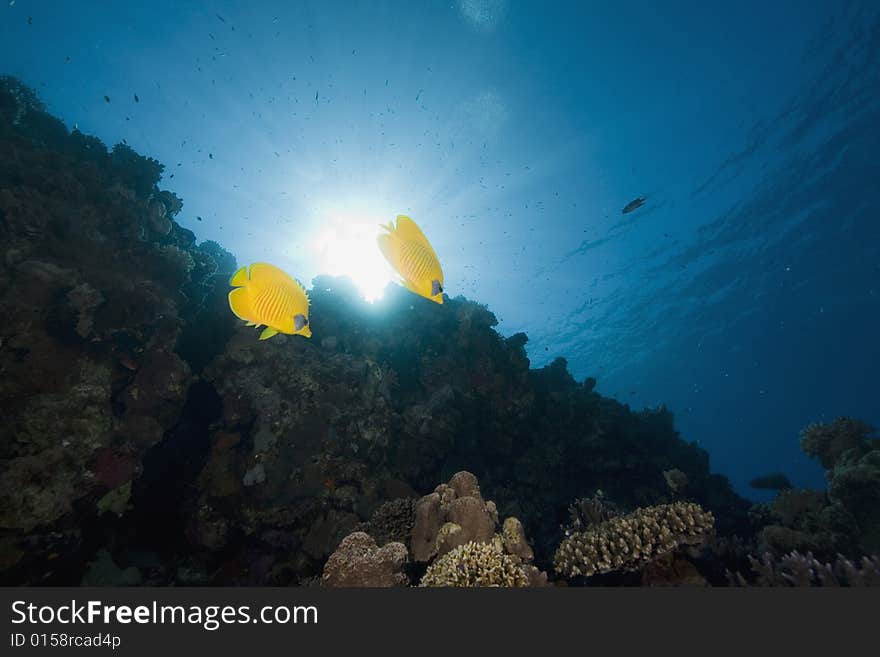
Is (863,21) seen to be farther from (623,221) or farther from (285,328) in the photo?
(285,328)

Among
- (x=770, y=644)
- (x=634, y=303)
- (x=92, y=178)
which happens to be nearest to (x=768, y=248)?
(x=634, y=303)

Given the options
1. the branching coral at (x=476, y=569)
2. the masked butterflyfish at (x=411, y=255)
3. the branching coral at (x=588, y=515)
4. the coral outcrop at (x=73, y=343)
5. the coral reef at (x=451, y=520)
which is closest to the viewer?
the masked butterflyfish at (x=411, y=255)

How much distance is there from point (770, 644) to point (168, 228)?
41.4ft

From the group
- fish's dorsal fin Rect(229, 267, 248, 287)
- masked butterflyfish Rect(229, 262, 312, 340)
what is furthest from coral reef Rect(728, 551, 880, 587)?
fish's dorsal fin Rect(229, 267, 248, 287)

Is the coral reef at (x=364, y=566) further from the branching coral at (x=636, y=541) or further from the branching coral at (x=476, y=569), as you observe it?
the branching coral at (x=636, y=541)

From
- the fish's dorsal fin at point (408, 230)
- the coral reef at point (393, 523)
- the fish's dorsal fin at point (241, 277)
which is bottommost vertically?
the coral reef at point (393, 523)

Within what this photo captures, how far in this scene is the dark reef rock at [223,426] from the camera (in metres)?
5.30

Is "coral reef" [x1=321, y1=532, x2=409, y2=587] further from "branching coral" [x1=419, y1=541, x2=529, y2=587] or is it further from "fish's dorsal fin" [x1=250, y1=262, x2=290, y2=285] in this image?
"fish's dorsal fin" [x1=250, y1=262, x2=290, y2=285]

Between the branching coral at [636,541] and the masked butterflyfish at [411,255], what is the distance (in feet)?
14.6

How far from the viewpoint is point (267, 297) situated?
246 centimetres

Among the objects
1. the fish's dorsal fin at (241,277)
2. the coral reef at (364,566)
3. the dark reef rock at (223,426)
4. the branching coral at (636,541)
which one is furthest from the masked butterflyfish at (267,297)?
the branching coral at (636,541)

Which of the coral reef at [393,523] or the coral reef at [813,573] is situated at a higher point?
the coral reef at [393,523]

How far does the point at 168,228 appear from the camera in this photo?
968cm

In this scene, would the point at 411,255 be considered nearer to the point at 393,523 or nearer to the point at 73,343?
the point at 393,523
